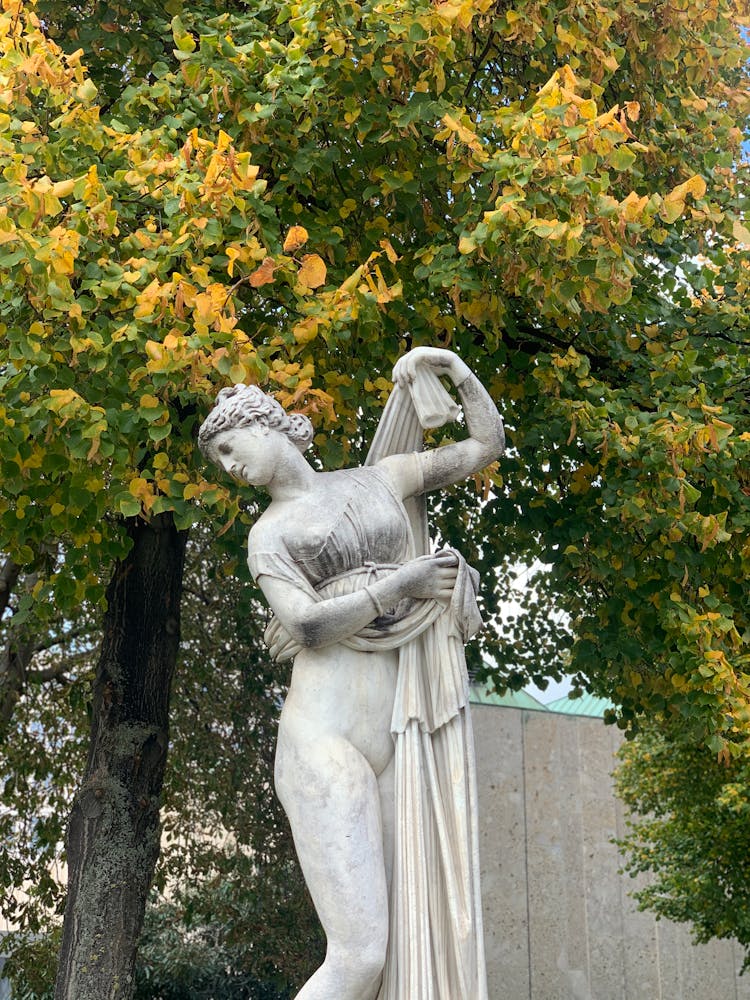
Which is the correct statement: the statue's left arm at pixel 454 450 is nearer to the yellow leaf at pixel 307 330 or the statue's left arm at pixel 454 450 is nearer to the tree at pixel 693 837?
the yellow leaf at pixel 307 330

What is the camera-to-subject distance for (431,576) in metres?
3.85

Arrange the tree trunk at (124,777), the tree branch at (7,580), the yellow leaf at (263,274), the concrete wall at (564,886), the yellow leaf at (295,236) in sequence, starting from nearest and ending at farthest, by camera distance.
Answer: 1. the yellow leaf at (263,274)
2. the yellow leaf at (295,236)
3. the tree trunk at (124,777)
4. the tree branch at (7,580)
5. the concrete wall at (564,886)

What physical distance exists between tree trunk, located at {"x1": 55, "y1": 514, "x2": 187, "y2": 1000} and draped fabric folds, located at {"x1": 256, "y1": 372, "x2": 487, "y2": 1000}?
4164 millimetres

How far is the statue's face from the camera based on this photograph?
3916 mm

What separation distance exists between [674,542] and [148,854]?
3.66 m

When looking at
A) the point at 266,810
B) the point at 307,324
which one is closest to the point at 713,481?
the point at 307,324

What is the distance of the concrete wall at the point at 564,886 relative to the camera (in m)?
17.3

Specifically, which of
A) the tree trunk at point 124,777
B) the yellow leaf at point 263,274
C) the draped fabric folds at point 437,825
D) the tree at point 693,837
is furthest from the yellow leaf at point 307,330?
the tree at point 693,837

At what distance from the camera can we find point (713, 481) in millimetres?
7383

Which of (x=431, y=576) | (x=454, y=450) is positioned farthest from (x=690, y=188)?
(x=431, y=576)

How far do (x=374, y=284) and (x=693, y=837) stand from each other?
10276 millimetres

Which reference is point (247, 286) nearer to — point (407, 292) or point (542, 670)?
point (407, 292)

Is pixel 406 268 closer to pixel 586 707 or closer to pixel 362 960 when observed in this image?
pixel 362 960

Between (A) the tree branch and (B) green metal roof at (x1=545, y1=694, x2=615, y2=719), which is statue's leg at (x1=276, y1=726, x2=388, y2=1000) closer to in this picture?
(A) the tree branch
